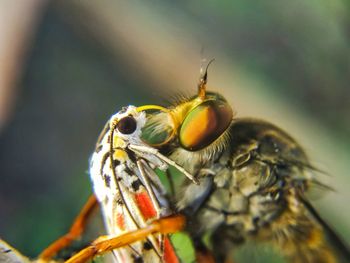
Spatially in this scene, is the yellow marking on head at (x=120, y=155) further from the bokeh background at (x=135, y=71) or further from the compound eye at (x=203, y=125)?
the bokeh background at (x=135, y=71)

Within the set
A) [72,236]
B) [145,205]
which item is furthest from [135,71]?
[145,205]

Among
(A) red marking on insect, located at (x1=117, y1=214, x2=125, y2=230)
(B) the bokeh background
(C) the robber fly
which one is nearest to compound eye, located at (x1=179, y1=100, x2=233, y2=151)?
(C) the robber fly

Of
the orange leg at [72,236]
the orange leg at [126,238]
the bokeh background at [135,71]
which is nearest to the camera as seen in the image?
the orange leg at [126,238]

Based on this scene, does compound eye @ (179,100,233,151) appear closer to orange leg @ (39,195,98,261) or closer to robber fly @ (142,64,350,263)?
robber fly @ (142,64,350,263)

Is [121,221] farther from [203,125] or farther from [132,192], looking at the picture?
[203,125]

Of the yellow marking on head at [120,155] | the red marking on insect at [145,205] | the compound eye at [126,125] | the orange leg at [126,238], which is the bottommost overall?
the orange leg at [126,238]

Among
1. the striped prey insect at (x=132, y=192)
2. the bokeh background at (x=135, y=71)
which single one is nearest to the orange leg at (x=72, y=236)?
the striped prey insect at (x=132, y=192)

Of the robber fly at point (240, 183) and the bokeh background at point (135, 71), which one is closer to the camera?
the robber fly at point (240, 183)

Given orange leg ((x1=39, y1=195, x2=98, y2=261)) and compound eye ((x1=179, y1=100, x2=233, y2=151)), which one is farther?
orange leg ((x1=39, y1=195, x2=98, y2=261))

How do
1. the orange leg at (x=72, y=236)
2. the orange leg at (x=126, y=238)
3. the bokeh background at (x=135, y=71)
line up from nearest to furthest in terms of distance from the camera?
1. the orange leg at (x=126, y=238)
2. the orange leg at (x=72, y=236)
3. the bokeh background at (x=135, y=71)
